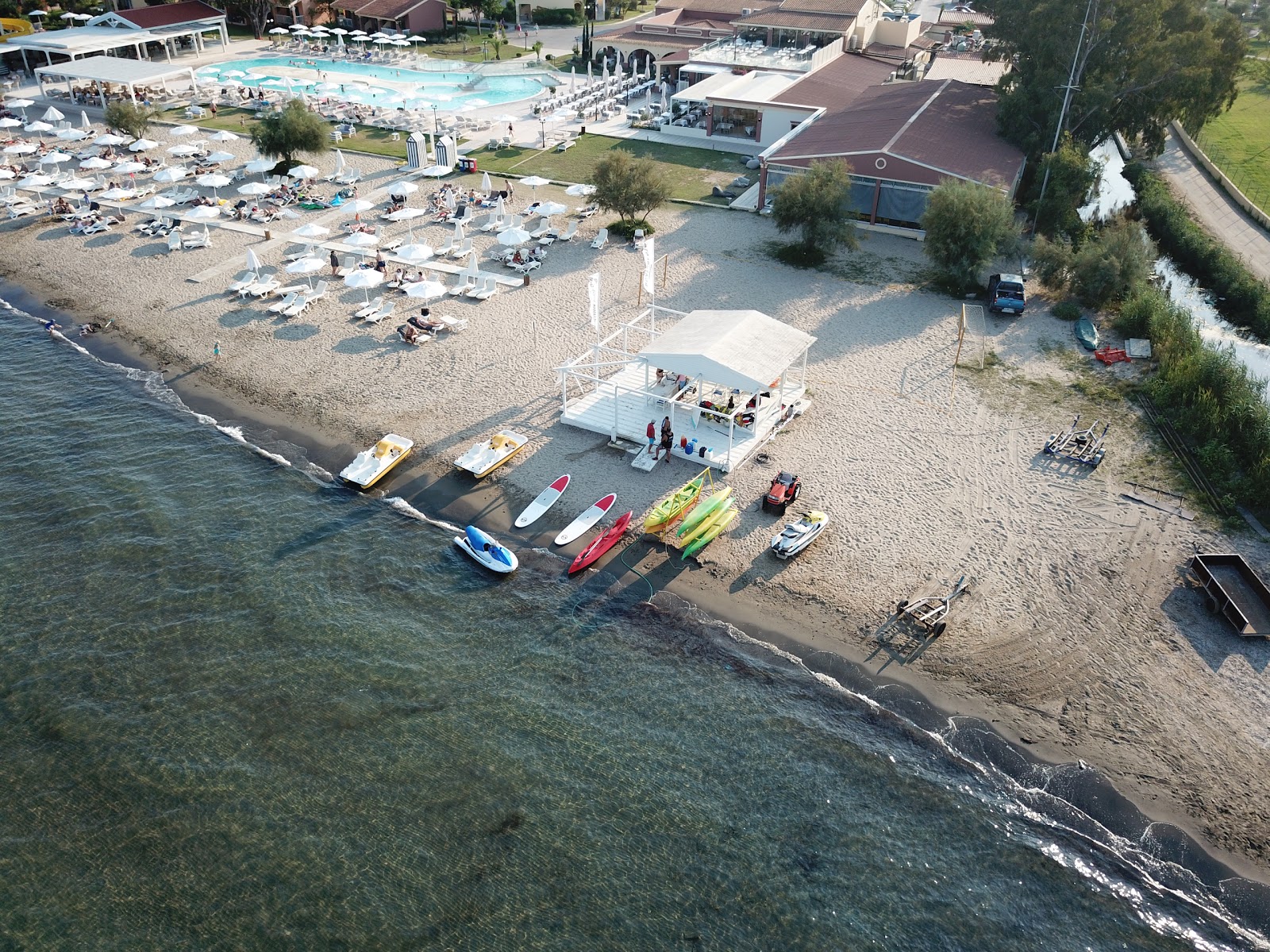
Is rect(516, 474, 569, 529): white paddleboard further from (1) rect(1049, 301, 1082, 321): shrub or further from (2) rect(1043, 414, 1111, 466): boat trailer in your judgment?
(1) rect(1049, 301, 1082, 321): shrub

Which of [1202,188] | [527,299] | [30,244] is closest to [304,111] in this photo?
[30,244]

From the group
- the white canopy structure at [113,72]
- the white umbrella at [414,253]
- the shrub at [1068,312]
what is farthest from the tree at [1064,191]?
the white canopy structure at [113,72]

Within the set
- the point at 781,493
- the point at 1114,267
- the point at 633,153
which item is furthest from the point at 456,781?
the point at 633,153

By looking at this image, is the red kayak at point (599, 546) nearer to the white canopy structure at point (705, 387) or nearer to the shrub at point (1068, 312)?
the white canopy structure at point (705, 387)

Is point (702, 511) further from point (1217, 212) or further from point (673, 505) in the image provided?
point (1217, 212)

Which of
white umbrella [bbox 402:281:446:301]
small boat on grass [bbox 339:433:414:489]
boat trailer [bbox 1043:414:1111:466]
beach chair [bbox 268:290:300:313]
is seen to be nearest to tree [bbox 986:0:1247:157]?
boat trailer [bbox 1043:414:1111:466]

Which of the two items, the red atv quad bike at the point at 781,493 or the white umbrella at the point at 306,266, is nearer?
the red atv quad bike at the point at 781,493

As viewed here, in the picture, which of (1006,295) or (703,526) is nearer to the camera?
(703,526)
